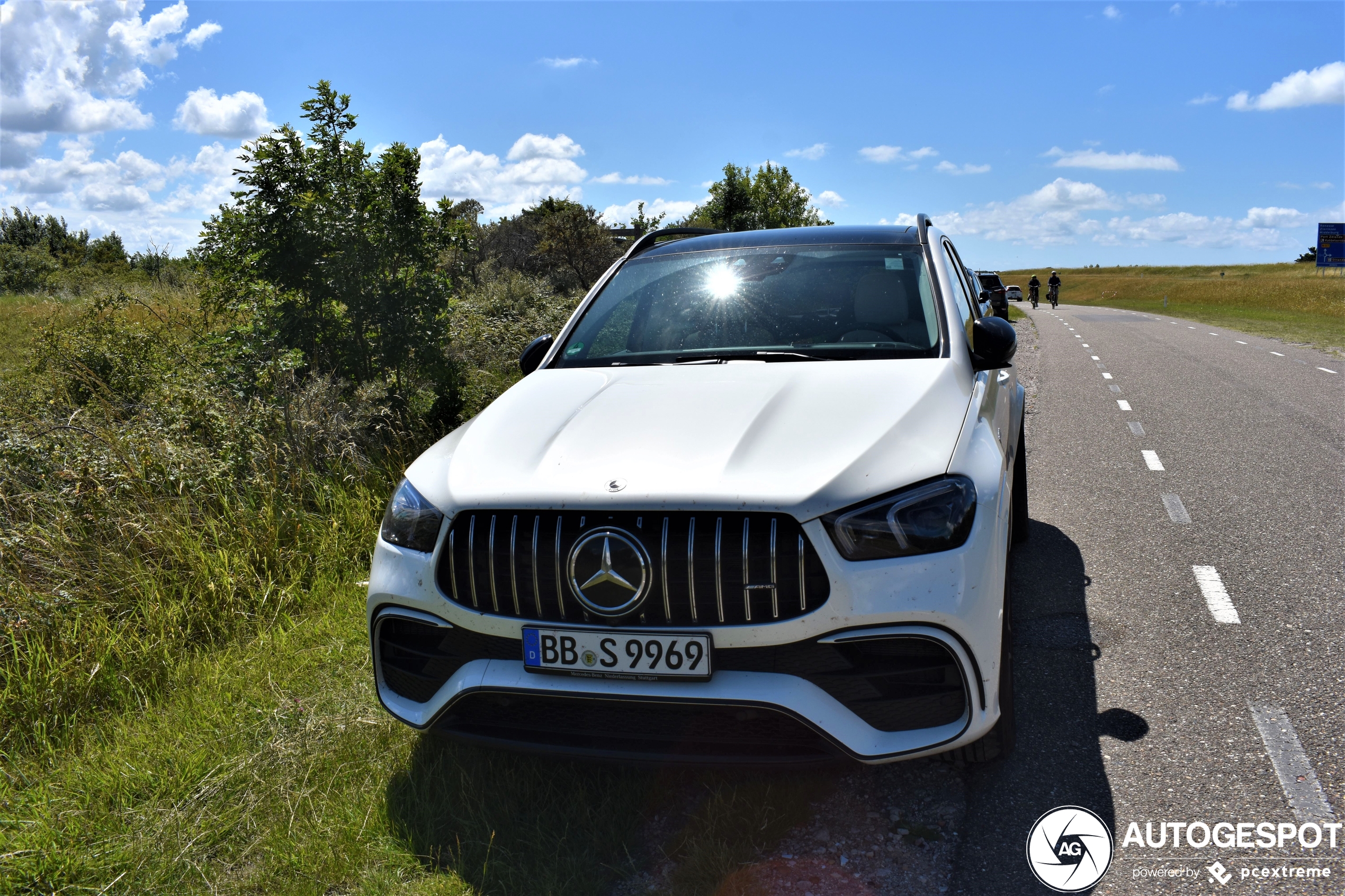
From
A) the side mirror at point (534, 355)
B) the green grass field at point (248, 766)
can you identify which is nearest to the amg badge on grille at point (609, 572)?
the green grass field at point (248, 766)

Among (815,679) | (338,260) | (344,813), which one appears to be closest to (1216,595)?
(815,679)

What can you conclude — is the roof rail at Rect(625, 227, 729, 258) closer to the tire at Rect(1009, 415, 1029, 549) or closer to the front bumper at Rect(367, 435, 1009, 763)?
the tire at Rect(1009, 415, 1029, 549)

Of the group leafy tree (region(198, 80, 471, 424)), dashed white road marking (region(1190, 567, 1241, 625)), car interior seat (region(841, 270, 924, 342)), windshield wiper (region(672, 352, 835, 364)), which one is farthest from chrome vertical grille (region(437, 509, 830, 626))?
leafy tree (region(198, 80, 471, 424))

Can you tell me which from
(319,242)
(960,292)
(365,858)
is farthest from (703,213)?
(365,858)

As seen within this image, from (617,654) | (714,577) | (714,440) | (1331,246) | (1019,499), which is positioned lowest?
(1019,499)

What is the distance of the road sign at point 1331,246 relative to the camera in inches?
2141

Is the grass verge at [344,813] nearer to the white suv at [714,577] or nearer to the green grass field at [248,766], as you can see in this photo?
the green grass field at [248,766]

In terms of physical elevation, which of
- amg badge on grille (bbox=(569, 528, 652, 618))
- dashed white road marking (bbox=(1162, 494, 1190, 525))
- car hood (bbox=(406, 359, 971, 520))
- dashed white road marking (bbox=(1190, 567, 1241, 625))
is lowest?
dashed white road marking (bbox=(1190, 567, 1241, 625))

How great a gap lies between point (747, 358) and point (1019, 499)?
2.32 meters

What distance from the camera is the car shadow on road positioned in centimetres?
256

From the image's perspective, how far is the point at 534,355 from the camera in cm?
404

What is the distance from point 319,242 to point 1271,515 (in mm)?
6824

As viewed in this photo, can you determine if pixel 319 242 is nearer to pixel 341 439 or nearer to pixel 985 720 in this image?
pixel 341 439

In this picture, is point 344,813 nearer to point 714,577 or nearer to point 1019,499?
point 714,577
